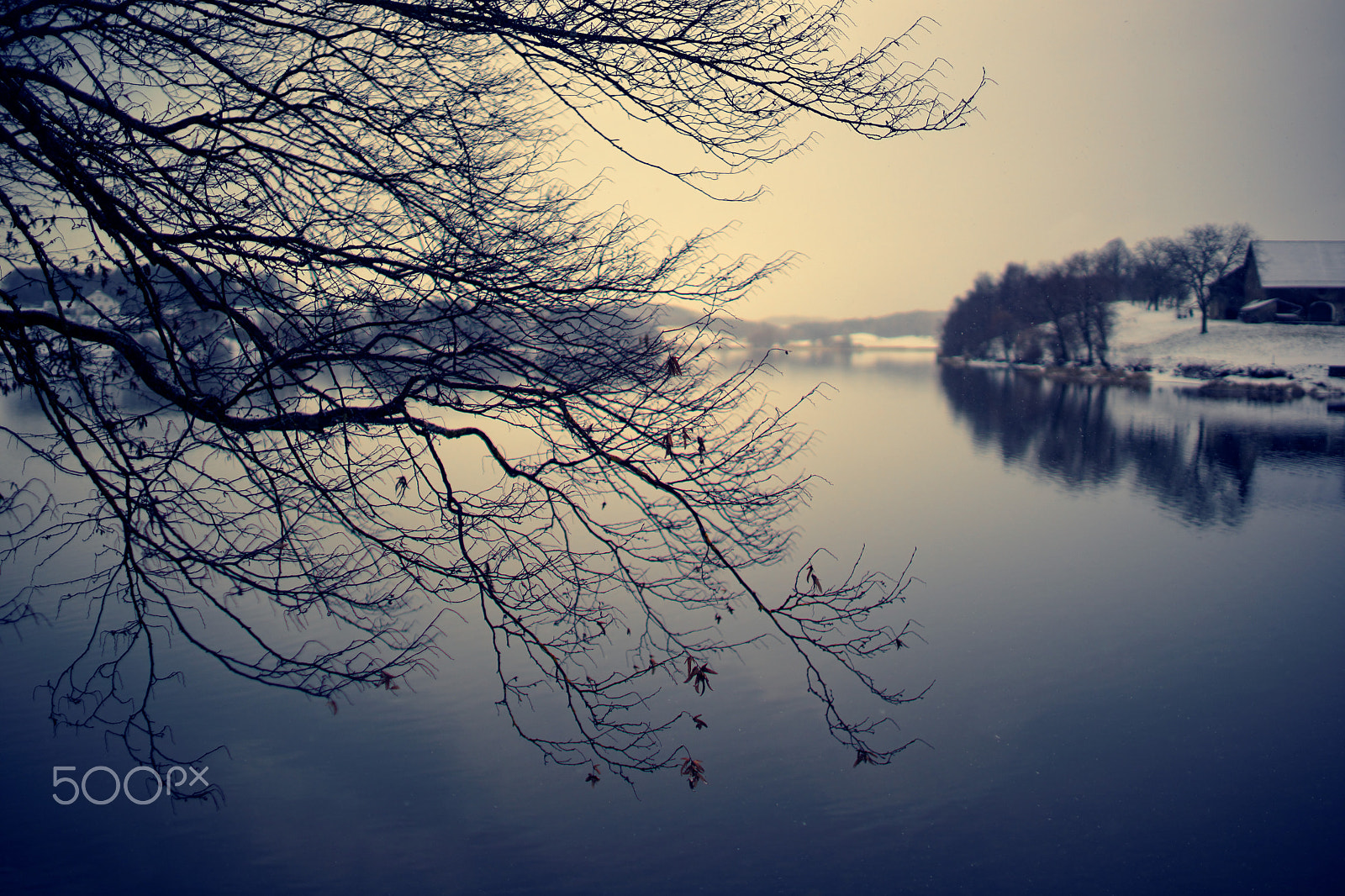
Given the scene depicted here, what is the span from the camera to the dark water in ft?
23.8

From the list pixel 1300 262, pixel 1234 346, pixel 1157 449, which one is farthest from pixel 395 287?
pixel 1300 262

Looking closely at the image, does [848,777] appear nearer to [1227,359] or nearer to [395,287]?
[395,287]

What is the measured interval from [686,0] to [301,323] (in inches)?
96.8

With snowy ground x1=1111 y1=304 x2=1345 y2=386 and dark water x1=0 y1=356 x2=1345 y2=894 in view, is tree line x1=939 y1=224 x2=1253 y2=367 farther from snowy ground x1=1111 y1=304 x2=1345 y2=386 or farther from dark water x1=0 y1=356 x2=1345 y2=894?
dark water x1=0 y1=356 x2=1345 y2=894

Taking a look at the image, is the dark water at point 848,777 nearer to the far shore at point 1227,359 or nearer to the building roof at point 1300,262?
the far shore at point 1227,359

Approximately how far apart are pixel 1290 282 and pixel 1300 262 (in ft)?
10.1

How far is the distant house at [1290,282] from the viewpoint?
5547cm

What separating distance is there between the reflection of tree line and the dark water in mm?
6039

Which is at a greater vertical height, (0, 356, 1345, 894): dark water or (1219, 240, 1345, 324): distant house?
(1219, 240, 1345, 324): distant house

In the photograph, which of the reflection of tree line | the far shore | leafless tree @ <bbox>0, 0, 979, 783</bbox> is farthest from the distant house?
leafless tree @ <bbox>0, 0, 979, 783</bbox>

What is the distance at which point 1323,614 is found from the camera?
1198 centimetres

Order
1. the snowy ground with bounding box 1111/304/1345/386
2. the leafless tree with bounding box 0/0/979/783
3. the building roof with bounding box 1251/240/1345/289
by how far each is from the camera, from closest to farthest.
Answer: the leafless tree with bounding box 0/0/979/783
the snowy ground with bounding box 1111/304/1345/386
the building roof with bounding box 1251/240/1345/289

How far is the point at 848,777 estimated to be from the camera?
8375 mm

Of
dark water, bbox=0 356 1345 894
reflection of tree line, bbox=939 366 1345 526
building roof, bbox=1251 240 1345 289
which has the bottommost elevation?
dark water, bbox=0 356 1345 894
